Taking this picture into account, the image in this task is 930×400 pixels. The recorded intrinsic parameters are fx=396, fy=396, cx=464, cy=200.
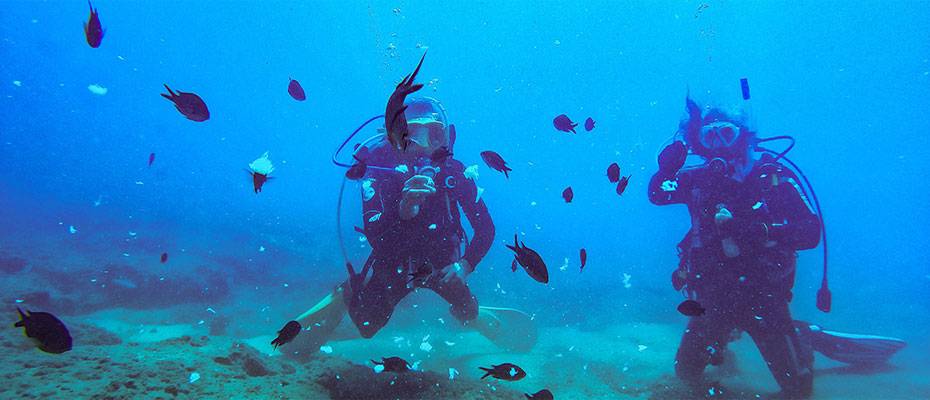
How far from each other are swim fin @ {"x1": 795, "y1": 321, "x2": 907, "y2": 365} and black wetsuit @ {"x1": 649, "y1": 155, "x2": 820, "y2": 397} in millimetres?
1030

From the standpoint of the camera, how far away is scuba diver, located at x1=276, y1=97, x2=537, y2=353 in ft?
19.8

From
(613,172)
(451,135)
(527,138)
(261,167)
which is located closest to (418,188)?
(451,135)

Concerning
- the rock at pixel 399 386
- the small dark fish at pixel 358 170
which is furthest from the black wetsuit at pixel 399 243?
the rock at pixel 399 386

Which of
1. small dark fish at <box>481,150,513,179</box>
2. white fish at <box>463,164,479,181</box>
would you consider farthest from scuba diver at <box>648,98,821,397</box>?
small dark fish at <box>481,150,513,179</box>

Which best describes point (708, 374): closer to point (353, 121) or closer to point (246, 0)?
point (246, 0)

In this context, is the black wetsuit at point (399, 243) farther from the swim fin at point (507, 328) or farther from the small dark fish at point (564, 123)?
the small dark fish at point (564, 123)

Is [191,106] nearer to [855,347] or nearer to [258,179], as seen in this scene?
[258,179]

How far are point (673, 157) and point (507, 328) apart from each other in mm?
4700

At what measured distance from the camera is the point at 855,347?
23.1 ft

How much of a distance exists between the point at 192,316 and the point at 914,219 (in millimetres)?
95446

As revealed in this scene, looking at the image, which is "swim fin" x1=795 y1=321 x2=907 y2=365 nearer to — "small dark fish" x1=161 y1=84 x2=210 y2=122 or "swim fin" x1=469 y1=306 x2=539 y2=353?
"swim fin" x1=469 y1=306 x2=539 y2=353

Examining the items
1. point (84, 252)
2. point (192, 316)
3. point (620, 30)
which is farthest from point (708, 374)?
point (620, 30)

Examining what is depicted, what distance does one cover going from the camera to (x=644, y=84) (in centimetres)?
8338

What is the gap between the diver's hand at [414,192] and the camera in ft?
18.4
